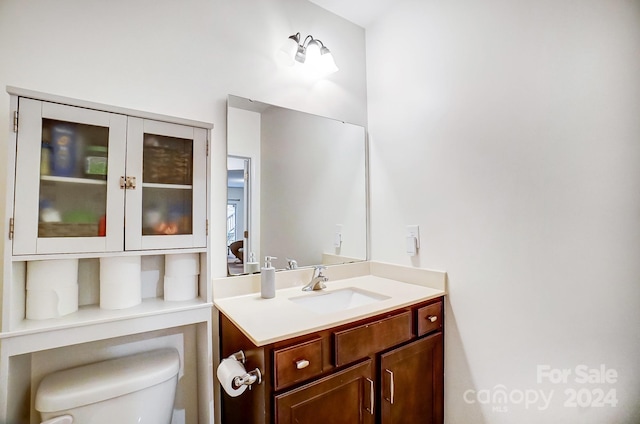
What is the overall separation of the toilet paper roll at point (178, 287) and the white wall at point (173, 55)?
0.19 metres

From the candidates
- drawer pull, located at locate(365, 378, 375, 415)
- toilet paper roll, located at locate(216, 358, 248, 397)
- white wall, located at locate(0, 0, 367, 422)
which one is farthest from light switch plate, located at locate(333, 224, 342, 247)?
toilet paper roll, located at locate(216, 358, 248, 397)

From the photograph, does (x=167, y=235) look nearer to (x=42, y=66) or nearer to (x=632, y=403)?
(x=42, y=66)

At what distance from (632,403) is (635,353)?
182mm

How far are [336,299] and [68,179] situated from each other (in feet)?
4.18

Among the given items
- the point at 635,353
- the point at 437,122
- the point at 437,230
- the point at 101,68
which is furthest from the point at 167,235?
the point at 635,353

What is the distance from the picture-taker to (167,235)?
3.61ft

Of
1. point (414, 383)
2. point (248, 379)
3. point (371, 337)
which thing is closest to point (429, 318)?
point (414, 383)

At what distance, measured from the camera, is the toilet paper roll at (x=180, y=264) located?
3.80 ft

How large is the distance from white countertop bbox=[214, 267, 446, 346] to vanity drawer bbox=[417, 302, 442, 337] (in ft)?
0.19

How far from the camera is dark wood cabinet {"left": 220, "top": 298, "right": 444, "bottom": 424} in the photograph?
910mm

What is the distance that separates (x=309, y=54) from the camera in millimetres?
1662

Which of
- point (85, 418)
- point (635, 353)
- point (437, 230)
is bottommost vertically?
point (85, 418)

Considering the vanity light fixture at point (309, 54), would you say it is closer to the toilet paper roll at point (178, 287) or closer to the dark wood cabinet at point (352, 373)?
the toilet paper roll at point (178, 287)

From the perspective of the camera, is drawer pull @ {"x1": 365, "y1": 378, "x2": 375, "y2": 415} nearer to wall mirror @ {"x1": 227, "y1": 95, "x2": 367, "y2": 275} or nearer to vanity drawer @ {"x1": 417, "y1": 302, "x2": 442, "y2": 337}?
vanity drawer @ {"x1": 417, "y1": 302, "x2": 442, "y2": 337}
